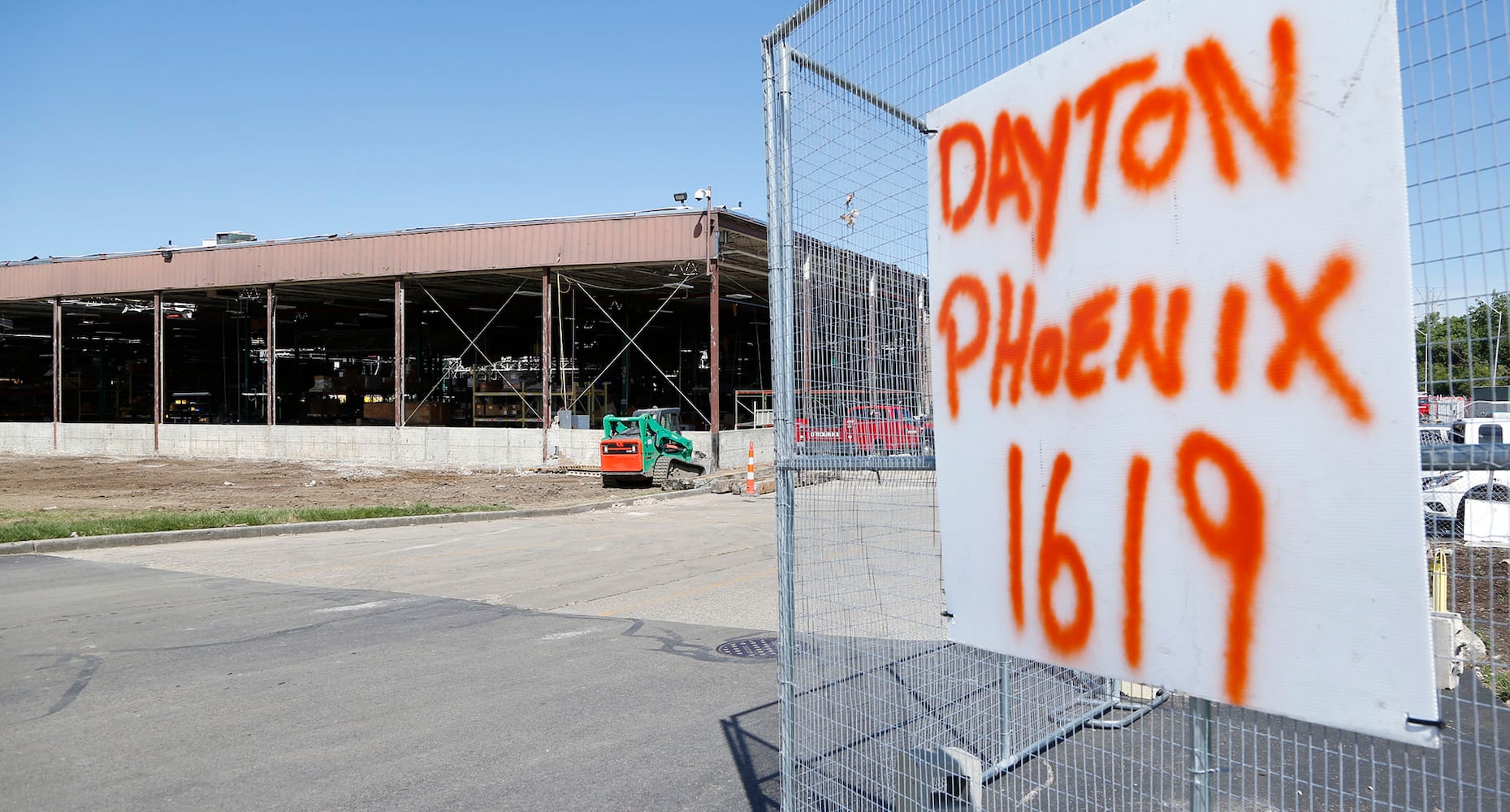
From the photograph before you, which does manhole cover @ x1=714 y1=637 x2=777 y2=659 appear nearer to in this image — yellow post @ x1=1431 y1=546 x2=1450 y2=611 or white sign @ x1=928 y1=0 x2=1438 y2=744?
yellow post @ x1=1431 y1=546 x2=1450 y2=611

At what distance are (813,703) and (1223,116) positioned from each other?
4.29 meters

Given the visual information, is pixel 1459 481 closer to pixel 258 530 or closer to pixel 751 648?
pixel 751 648

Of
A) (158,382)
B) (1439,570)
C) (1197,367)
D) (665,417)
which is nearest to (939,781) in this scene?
(1439,570)

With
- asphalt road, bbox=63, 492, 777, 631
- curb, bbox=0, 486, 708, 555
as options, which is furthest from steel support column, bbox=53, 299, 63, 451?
asphalt road, bbox=63, 492, 777, 631

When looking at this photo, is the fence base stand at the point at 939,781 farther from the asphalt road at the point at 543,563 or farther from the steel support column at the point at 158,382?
the steel support column at the point at 158,382

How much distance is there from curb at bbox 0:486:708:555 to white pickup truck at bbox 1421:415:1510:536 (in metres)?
16.0

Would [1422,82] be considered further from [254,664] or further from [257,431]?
[257,431]

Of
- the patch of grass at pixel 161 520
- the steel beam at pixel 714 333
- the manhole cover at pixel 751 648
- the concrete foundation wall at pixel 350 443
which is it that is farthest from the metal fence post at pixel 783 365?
the steel beam at pixel 714 333

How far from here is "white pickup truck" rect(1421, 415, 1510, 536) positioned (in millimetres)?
2230

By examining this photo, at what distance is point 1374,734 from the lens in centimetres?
215

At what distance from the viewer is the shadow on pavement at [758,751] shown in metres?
4.82

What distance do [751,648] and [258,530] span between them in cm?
1090

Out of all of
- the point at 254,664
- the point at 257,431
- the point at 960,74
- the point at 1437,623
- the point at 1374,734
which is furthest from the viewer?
the point at 257,431

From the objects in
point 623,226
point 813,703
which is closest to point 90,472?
point 623,226
